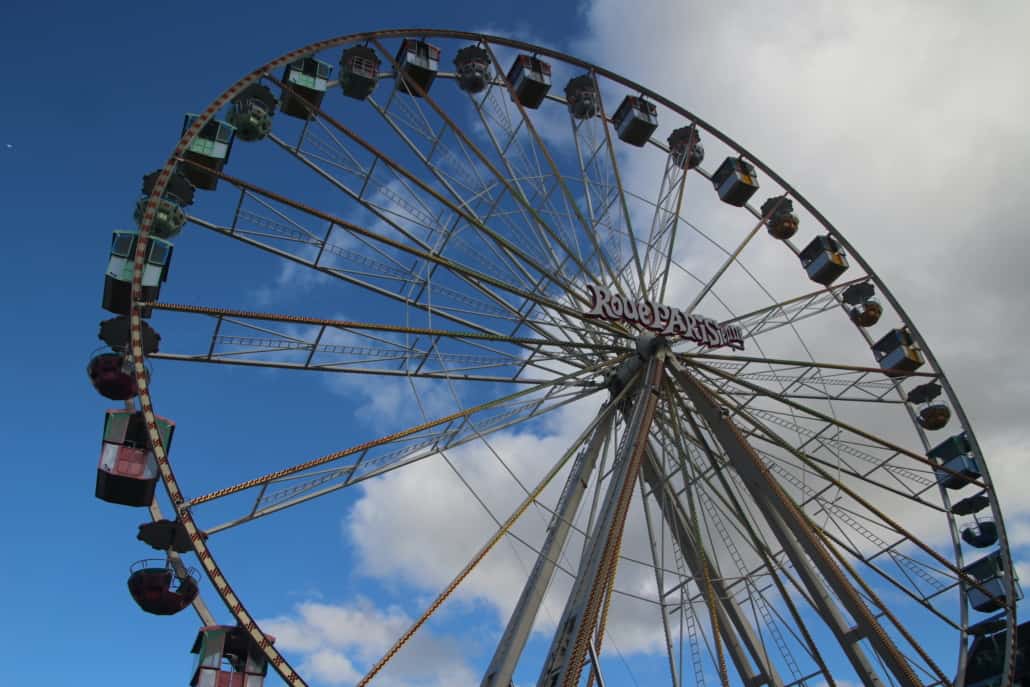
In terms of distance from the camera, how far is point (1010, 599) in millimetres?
16062

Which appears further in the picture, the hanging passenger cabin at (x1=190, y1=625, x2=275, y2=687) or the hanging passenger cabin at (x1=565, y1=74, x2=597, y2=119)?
the hanging passenger cabin at (x1=565, y1=74, x2=597, y2=119)

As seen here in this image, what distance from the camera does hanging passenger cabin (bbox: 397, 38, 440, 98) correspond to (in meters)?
16.4

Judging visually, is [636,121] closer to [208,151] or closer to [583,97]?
[583,97]

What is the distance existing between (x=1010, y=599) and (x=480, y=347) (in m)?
11.2

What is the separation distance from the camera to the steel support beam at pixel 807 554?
39.6 ft

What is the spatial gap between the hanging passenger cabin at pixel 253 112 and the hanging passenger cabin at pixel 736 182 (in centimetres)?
1019

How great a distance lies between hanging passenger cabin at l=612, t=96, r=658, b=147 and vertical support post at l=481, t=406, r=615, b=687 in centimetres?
746

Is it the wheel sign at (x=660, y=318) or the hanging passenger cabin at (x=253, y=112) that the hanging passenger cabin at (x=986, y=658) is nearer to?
the wheel sign at (x=660, y=318)

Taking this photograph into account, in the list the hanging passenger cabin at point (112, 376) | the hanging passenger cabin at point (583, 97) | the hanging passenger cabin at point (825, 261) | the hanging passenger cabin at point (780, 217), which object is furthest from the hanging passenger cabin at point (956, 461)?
the hanging passenger cabin at point (112, 376)

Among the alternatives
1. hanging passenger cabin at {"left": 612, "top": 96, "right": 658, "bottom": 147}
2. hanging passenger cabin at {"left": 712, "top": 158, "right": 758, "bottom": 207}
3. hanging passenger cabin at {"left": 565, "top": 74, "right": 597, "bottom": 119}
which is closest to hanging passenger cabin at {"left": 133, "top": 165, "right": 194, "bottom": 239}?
hanging passenger cabin at {"left": 565, "top": 74, "right": 597, "bottom": 119}

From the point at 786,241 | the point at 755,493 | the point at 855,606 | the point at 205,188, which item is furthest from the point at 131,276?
the point at 786,241

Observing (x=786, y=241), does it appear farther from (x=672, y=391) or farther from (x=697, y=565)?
(x=697, y=565)

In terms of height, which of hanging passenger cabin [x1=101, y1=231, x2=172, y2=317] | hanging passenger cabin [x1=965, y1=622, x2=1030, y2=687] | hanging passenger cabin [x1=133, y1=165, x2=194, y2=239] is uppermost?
hanging passenger cabin [x1=133, y1=165, x2=194, y2=239]

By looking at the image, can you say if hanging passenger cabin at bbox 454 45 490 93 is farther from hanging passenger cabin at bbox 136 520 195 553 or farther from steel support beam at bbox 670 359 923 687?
hanging passenger cabin at bbox 136 520 195 553
